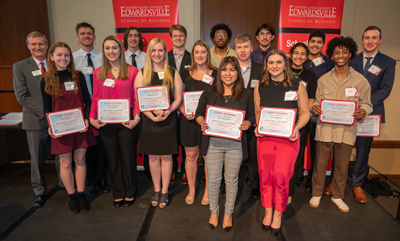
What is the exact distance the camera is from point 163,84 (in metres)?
2.45

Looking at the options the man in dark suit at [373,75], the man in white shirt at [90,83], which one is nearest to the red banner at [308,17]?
the man in dark suit at [373,75]

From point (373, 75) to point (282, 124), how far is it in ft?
5.78

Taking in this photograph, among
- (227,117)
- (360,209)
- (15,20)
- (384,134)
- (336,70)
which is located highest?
(15,20)

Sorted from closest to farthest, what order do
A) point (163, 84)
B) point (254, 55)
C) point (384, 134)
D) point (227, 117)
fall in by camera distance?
point (227, 117)
point (163, 84)
point (254, 55)
point (384, 134)

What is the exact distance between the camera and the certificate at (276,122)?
2.02 meters

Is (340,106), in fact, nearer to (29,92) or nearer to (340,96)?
(340,96)

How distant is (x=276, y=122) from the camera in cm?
206

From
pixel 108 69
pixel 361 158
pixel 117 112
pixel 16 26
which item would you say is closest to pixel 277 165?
pixel 361 158

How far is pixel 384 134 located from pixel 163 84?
5037 mm

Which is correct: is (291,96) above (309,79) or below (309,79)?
below

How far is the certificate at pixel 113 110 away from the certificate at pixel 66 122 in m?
0.24

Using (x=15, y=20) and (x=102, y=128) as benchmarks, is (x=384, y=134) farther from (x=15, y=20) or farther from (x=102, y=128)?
(x=15, y=20)

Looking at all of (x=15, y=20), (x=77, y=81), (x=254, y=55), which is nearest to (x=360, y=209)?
(x=254, y=55)

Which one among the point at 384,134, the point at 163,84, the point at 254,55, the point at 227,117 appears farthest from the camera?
the point at 384,134
